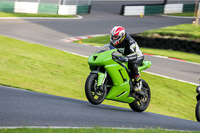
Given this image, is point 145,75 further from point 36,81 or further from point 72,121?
point 72,121

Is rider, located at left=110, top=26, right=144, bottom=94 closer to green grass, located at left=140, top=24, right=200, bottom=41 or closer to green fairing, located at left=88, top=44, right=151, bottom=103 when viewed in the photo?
green fairing, located at left=88, top=44, right=151, bottom=103

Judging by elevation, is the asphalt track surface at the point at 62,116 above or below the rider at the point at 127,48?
below

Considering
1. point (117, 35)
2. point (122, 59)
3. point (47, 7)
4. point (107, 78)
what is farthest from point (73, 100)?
point (47, 7)

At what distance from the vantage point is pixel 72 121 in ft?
22.3

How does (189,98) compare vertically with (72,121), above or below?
below

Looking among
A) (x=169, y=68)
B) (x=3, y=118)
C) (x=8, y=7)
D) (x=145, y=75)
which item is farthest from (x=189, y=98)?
(x=8, y=7)

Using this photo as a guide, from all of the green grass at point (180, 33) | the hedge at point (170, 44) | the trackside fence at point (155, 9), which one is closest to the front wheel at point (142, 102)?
the hedge at point (170, 44)

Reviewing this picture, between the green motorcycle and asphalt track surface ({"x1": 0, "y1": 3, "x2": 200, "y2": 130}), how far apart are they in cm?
34

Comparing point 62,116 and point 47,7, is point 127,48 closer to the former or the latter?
point 62,116

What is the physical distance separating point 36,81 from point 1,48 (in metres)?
4.94

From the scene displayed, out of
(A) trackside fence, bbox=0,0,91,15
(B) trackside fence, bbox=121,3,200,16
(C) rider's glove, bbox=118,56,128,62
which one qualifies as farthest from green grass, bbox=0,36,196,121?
(B) trackside fence, bbox=121,3,200,16

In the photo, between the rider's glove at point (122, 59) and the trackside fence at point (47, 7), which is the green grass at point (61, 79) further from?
the trackside fence at point (47, 7)

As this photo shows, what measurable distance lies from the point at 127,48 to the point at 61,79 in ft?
16.1

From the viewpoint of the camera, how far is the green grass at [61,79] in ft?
38.4
